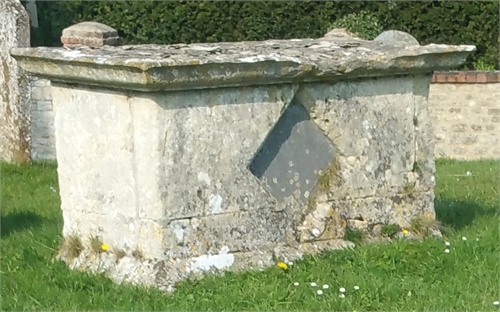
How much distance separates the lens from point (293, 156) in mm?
5480

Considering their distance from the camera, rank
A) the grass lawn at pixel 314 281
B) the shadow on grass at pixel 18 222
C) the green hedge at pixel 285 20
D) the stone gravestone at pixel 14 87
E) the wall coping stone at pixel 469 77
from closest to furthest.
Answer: the grass lawn at pixel 314 281, the shadow on grass at pixel 18 222, the stone gravestone at pixel 14 87, the wall coping stone at pixel 469 77, the green hedge at pixel 285 20

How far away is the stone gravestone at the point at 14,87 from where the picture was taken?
960 centimetres

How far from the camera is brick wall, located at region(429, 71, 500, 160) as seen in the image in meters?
11.7

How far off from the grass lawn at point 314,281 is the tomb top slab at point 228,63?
3.30 ft

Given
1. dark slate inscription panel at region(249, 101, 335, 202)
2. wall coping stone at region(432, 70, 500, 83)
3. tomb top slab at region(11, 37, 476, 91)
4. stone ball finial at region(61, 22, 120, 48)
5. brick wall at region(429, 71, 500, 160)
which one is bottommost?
brick wall at region(429, 71, 500, 160)

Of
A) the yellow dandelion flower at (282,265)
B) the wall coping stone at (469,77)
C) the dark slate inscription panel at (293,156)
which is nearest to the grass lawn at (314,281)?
the yellow dandelion flower at (282,265)

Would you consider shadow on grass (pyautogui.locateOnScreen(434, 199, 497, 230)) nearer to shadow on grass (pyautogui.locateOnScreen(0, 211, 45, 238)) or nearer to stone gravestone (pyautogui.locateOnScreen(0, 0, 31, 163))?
shadow on grass (pyautogui.locateOnScreen(0, 211, 45, 238))

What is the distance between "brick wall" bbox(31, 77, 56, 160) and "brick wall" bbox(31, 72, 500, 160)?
4519 mm

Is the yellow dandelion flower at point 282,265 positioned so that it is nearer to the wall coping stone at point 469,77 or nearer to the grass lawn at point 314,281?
the grass lawn at point 314,281

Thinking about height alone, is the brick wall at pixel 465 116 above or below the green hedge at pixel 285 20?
below

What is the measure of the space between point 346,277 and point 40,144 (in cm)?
596

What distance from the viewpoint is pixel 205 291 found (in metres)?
4.91

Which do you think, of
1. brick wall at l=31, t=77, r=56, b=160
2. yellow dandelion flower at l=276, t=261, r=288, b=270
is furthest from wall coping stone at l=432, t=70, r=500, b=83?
yellow dandelion flower at l=276, t=261, r=288, b=270

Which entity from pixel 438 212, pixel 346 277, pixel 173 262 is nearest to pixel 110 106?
pixel 173 262
